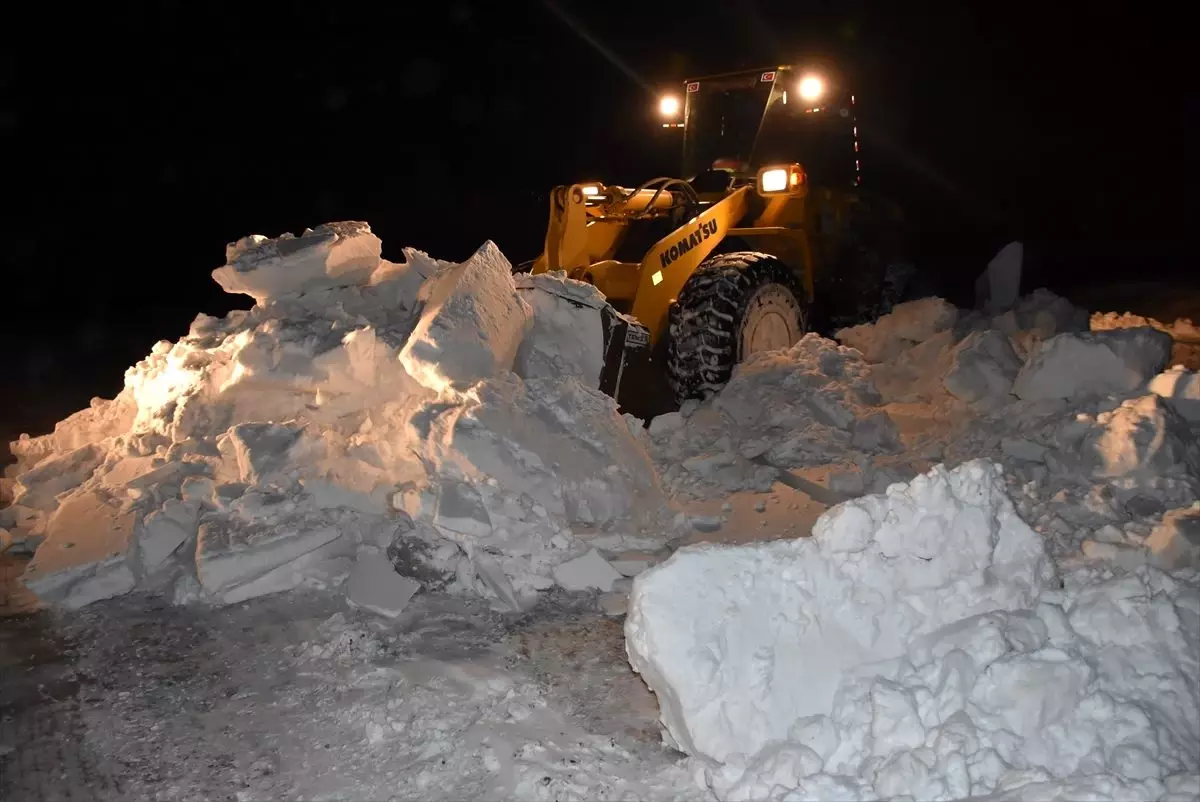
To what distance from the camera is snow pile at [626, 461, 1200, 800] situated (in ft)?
8.70

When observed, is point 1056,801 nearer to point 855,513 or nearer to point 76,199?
point 855,513

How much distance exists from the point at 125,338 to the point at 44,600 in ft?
28.2

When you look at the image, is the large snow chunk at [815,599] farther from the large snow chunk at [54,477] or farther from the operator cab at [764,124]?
the operator cab at [764,124]

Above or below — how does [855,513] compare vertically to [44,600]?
above

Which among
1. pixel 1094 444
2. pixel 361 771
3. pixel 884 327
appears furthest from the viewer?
pixel 884 327

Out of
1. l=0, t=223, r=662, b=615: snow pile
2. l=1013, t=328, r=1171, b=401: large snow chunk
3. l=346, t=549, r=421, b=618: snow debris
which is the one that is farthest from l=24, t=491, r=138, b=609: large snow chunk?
l=1013, t=328, r=1171, b=401: large snow chunk

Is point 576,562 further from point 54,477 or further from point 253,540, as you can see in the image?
point 54,477

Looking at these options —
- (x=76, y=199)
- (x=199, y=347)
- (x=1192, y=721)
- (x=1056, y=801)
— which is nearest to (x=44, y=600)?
(x=199, y=347)

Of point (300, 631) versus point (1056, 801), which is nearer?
point (1056, 801)

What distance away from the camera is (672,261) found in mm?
7039

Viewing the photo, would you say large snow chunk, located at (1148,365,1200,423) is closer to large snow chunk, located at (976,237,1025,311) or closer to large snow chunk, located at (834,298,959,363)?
large snow chunk, located at (834,298,959,363)

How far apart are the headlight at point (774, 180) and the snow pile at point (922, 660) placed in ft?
15.3

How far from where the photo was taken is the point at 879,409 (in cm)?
→ 668

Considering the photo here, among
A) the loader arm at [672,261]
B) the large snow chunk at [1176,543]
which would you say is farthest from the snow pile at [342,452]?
the large snow chunk at [1176,543]
